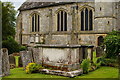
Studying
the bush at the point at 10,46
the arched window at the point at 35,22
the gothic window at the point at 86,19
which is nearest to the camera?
the bush at the point at 10,46

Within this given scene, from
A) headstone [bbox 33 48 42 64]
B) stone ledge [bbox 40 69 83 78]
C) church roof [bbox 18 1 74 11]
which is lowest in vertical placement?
stone ledge [bbox 40 69 83 78]

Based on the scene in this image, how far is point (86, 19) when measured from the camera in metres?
25.9

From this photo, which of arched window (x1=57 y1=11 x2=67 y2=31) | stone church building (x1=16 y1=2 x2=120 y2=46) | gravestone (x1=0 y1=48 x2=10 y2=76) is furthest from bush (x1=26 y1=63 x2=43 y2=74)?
arched window (x1=57 y1=11 x2=67 y2=31)

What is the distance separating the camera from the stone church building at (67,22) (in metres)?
23.4

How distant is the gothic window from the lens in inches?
1005

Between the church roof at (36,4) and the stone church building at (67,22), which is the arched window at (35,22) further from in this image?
the church roof at (36,4)

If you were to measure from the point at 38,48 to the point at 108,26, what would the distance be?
1461 cm

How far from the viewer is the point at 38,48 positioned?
11133 mm

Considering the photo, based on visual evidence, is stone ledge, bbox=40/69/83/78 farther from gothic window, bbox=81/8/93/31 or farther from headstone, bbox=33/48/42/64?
gothic window, bbox=81/8/93/31

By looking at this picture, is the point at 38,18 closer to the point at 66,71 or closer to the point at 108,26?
the point at 108,26

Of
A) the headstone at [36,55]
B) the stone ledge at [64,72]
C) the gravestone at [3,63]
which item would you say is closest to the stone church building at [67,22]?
the headstone at [36,55]

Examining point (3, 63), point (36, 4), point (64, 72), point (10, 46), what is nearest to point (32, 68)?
point (3, 63)

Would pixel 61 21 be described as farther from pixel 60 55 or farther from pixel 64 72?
pixel 64 72

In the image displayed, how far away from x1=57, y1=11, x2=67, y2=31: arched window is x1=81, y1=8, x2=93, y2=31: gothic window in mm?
2993
